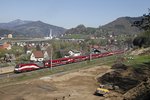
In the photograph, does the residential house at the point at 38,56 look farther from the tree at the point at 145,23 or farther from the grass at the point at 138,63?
the tree at the point at 145,23

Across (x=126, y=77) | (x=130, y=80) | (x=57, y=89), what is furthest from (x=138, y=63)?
(x=57, y=89)

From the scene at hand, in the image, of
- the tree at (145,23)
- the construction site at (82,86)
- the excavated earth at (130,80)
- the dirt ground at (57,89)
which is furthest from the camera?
the tree at (145,23)

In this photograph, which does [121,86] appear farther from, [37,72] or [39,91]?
[37,72]

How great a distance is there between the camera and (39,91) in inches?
1750

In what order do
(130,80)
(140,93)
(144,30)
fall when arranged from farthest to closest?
(144,30)
(130,80)
(140,93)

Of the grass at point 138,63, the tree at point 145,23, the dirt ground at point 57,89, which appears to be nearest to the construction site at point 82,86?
the dirt ground at point 57,89

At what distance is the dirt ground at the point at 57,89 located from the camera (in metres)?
39.8

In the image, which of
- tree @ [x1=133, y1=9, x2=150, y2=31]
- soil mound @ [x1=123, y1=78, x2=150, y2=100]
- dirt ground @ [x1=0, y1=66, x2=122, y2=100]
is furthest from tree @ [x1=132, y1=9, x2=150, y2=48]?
soil mound @ [x1=123, y1=78, x2=150, y2=100]

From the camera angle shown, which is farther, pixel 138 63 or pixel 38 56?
pixel 38 56

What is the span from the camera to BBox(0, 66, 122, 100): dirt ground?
131 ft

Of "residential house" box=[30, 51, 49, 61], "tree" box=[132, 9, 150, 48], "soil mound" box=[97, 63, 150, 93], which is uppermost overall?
"tree" box=[132, 9, 150, 48]

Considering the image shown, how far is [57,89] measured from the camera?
1837 inches

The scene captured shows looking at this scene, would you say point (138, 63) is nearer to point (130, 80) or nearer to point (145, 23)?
point (145, 23)

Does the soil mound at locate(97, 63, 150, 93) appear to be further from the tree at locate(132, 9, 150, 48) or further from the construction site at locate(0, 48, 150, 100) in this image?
the tree at locate(132, 9, 150, 48)
